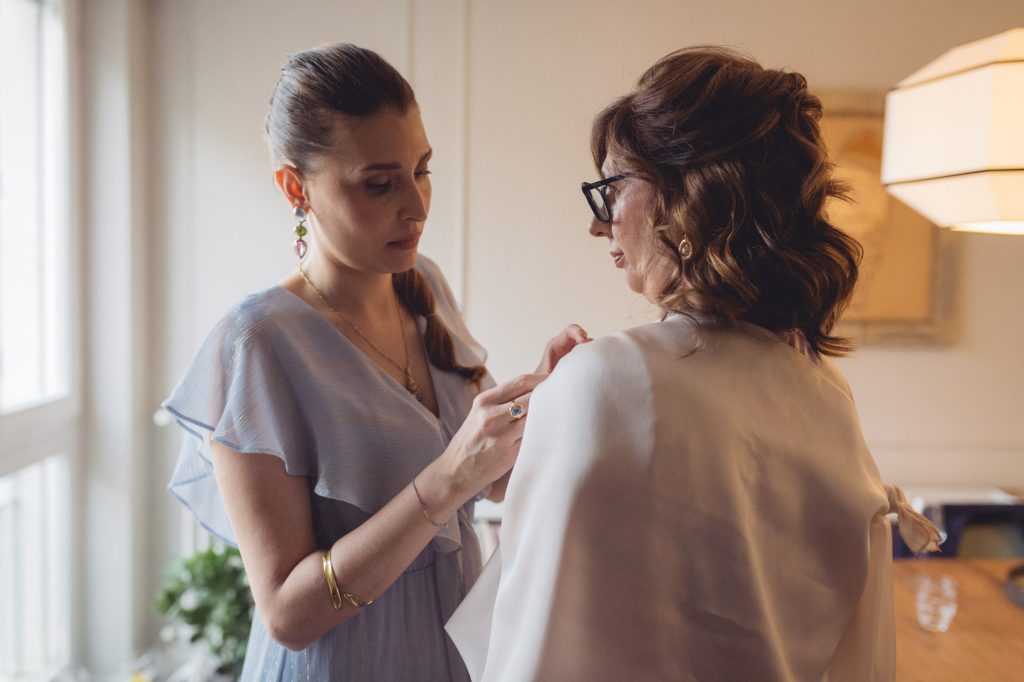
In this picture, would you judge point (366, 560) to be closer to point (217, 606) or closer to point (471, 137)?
point (217, 606)

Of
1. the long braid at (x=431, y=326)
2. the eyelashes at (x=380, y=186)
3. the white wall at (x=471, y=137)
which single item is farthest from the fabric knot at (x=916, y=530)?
the white wall at (x=471, y=137)

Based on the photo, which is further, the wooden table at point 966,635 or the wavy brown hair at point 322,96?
the wooden table at point 966,635

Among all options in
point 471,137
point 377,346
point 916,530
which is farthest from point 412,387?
point 471,137

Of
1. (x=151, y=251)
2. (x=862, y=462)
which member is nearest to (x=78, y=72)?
(x=151, y=251)

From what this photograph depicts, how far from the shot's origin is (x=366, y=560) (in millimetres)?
1126

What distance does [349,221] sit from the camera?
1228 millimetres

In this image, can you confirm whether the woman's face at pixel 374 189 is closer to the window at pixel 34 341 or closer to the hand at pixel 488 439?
the hand at pixel 488 439

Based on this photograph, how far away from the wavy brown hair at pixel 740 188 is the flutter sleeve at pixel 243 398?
567 millimetres

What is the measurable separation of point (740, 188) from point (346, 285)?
674 mm

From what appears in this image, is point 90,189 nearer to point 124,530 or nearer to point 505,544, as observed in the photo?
point 124,530

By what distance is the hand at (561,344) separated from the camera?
121 cm

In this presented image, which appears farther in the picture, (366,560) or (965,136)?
(965,136)

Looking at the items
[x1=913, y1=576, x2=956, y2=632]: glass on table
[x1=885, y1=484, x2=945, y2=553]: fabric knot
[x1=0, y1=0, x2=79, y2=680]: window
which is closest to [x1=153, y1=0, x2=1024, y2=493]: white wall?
[x1=0, y1=0, x2=79, y2=680]: window

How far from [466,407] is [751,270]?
62 cm
